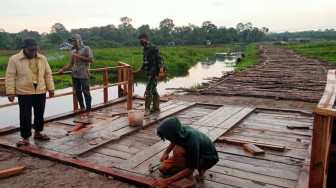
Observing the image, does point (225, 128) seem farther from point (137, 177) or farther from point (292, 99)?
point (292, 99)

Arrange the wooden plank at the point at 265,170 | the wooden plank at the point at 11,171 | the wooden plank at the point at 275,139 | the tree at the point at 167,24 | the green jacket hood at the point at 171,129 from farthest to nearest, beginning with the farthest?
the tree at the point at 167,24
the wooden plank at the point at 275,139
the wooden plank at the point at 11,171
the wooden plank at the point at 265,170
the green jacket hood at the point at 171,129

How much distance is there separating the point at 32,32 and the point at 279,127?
104893mm

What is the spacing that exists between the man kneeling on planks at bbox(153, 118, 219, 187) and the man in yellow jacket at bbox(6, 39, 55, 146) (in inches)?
99.4

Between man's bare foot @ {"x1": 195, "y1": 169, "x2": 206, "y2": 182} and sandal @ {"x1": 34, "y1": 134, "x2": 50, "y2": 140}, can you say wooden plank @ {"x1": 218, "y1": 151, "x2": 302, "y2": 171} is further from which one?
sandal @ {"x1": 34, "y1": 134, "x2": 50, "y2": 140}

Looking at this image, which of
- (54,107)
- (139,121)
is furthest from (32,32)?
(139,121)

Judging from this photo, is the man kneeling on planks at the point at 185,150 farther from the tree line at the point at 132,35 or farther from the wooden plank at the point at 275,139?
the tree line at the point at 132,35

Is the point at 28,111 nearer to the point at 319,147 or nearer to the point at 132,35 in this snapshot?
the point at 319,147

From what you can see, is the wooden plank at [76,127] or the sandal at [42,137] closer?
the sandal at [42,137]

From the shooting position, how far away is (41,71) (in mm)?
4684

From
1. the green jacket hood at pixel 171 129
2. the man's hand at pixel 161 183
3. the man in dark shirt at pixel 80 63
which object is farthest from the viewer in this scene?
the man in dark shirt at pixel 80 63

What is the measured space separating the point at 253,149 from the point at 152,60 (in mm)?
3140

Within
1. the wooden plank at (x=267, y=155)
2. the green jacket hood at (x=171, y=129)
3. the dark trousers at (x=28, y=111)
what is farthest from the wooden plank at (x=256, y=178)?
the dark trousers at (x=28, y=111)

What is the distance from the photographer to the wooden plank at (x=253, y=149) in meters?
4.28

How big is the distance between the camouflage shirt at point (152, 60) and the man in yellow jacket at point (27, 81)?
7.57 ft
